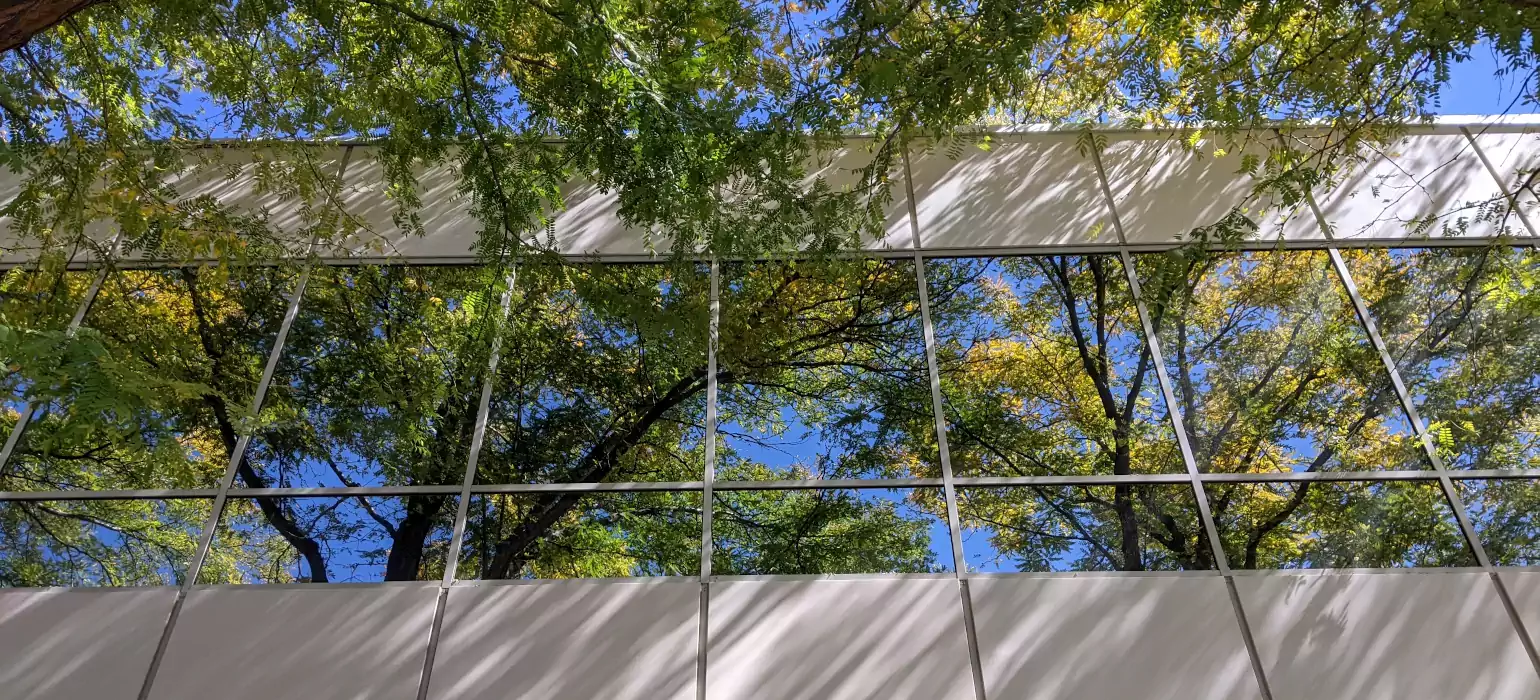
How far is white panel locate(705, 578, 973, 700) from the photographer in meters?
4.82

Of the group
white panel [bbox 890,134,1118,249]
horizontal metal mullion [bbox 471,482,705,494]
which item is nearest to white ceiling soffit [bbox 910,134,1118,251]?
white panel [bbox 890,134,1118,249]

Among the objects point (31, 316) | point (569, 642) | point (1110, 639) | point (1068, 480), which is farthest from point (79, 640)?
point (1068, 480)

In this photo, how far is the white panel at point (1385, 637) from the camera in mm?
4762

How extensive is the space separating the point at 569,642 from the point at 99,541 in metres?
3.24

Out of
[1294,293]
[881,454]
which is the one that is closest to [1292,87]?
[1294,293]

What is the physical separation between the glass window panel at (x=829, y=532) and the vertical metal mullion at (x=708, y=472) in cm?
6

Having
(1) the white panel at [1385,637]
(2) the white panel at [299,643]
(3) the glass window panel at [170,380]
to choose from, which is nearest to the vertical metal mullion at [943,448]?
(1) the white panel at [1385,637]

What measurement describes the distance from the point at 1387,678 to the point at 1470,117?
5525 millimetres

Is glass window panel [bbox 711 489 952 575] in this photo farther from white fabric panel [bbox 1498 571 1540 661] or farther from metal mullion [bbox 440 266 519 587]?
white fabric panel [bbox 1498 571 1540 661]

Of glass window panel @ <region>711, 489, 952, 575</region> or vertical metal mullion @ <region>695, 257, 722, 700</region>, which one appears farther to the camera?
glass window panel @ <region>711, 489, 952, 575</region>

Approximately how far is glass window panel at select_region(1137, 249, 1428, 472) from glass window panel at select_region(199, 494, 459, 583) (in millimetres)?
5171

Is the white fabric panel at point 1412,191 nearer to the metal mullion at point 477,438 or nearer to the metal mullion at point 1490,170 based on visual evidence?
the metal mullion at point 1490,170

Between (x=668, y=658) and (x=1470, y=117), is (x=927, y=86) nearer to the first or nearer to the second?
(x=668, y=658)

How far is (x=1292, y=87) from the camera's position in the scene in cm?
566
